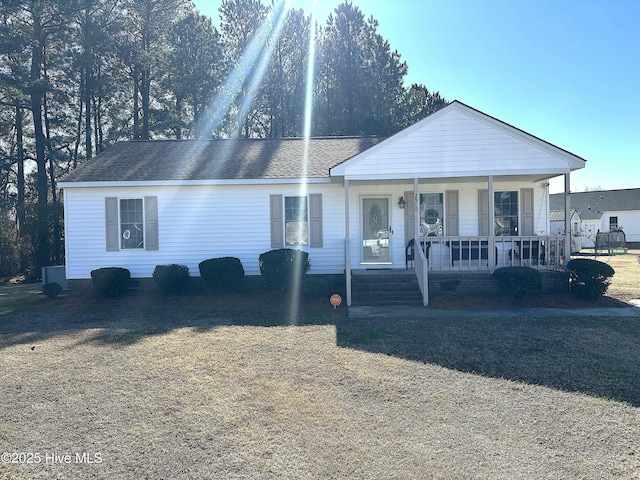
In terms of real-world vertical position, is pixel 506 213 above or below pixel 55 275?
above

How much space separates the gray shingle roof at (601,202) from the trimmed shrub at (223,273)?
37577mm

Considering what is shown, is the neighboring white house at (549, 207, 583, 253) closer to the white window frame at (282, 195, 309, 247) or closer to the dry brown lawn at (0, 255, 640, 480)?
the white window frame at (282, 195, 309, 247)

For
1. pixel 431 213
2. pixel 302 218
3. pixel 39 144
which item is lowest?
pixel 302 218

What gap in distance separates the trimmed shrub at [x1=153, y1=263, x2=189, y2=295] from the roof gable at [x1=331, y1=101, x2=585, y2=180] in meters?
4.85

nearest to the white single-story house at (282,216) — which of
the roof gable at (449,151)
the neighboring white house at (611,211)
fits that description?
the roof gable at (449,151)

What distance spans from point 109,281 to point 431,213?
9.11 m

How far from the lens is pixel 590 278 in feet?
32.3

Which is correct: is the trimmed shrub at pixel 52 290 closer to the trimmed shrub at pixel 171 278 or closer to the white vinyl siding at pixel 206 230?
the white vinyl siding at pixel 206 230

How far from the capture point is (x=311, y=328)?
7.84 metres

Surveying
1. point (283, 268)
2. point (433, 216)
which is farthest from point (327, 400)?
point (433, 216)

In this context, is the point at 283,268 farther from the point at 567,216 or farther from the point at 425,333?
the point at 567,216

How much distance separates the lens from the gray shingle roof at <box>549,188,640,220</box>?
40594 mm

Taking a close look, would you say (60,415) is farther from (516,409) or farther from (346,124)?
(346,124)

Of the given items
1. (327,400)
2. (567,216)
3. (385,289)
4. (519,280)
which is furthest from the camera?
(567,216)
